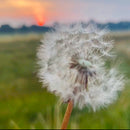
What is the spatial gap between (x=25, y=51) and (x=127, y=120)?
2.21 meters

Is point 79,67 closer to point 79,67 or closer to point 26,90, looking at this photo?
point 79,67

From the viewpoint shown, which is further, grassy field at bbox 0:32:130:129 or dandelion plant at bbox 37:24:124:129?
grassy field at bbox 0:32:130:129

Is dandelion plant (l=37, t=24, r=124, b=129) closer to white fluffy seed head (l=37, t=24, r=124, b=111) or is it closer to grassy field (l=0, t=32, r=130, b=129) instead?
white fluffy seed head (l=37, t=24, r=124, b=111)

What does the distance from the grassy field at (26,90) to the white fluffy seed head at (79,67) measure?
133cm

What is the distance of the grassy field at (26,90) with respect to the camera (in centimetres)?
274

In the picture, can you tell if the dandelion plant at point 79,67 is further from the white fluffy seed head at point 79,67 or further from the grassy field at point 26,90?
the grassy field at point 26,90

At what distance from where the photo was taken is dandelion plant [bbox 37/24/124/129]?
934 millimetres

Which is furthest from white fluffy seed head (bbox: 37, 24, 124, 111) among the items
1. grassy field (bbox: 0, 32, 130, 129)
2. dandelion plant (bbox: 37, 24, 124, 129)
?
grassy field (bbox: 0, 32, 130, 129)

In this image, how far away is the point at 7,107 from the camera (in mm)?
3309

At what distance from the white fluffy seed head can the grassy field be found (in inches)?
52.2

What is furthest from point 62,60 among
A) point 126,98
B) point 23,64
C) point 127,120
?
point 23,64

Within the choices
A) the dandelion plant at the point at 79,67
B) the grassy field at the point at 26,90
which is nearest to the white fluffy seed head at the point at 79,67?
the dandelion plant at the point at 79,67

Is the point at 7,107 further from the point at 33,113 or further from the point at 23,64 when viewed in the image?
the point at 23,64

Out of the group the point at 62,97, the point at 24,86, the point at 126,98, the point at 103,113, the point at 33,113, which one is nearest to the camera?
the point at 62,97
